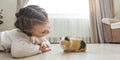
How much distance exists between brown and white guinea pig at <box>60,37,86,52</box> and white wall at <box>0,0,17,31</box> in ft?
7.41

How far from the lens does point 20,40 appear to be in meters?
0.99

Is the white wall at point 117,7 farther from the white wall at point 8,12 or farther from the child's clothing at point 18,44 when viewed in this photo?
the child's clothing at point 18,44

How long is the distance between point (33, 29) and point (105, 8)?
7.65 ft

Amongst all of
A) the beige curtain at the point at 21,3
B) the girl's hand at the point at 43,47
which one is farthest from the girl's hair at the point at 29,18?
the beige curtain at the point at 21,3

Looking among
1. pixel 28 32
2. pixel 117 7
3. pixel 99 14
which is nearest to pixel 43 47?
pixel 28 32

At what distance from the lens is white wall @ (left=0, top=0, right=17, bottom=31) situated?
318 cm

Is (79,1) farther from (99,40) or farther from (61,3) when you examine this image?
(99,40)

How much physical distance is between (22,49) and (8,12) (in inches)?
95.2

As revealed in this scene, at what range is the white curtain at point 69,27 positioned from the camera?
3.14 metres

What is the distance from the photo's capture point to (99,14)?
10.3 ft

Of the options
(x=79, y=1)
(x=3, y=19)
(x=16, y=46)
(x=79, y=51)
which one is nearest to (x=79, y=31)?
(x=79, y=1)

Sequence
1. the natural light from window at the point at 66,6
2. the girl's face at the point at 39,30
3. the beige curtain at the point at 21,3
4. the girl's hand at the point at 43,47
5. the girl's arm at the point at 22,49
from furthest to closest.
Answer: the natural light from window at the point at 66,6, the beige curtain at the point at 21,3, the girl's hand at the point at 43,47, the girl's face at the point at 39,30, the girl's arm at the point at 22,49

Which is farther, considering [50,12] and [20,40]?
[50,12]

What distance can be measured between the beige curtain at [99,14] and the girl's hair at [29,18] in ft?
7.09
